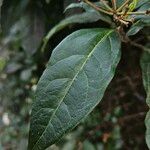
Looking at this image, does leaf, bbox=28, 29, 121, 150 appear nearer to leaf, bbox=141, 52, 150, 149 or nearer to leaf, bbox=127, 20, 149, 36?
leaf, bbox=127, 20, 149, 36

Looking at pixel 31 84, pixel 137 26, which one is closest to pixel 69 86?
pixel 137 26

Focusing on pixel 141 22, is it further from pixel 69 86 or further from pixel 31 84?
pixel 31 84

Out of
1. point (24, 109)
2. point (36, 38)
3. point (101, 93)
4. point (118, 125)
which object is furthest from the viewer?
point (24, 109)

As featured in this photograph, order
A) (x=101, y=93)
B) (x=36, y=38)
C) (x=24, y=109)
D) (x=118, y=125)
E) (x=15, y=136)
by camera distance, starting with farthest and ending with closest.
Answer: (x=15, y=136)
(x=24, y=109)
(x=118, y=125)
(x=36, y=38)
(x=101, y=93)

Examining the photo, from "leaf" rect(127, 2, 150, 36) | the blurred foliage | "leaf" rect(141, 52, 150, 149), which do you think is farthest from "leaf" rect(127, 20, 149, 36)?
the blurred foliage

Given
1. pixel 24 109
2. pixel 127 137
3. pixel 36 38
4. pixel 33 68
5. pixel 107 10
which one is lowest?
pixel 127 137

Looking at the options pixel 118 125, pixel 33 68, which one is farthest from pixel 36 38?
pixel 118 125

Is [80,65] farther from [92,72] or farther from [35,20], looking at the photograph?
[35,20]
